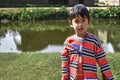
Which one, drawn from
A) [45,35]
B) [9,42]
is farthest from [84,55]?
[45,35]

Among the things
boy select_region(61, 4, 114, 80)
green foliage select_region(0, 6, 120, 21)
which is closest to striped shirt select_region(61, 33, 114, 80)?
boy select_region(61, 4, 114, 80)

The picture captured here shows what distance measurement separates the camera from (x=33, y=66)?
7137mm

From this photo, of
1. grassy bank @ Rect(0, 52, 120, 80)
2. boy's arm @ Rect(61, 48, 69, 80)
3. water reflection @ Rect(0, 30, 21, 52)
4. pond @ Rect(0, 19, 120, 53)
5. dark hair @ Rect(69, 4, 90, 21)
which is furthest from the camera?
pond @ Rect(0, 19, 120, 53)

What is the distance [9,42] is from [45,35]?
8.04 ft

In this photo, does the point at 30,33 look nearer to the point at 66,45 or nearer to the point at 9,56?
the point at 9,56

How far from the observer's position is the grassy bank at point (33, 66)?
6.58 metres

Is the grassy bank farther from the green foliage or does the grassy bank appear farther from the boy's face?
the green foliage

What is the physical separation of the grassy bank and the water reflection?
4.23 meters

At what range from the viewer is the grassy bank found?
→ 658 centimetres

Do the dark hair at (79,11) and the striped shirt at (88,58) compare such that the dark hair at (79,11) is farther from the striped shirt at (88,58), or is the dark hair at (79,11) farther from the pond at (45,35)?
the pond at (45,35)

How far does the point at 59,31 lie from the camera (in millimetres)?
17531

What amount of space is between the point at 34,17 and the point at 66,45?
18.2 meters

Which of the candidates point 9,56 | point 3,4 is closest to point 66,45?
point 9,56

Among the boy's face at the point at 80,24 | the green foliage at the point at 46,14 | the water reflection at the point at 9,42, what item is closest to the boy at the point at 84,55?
the boy's face at the point at 80,24
